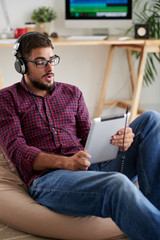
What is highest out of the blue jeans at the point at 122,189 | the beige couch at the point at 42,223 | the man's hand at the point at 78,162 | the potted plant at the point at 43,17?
the potted plant at the point at 43,17

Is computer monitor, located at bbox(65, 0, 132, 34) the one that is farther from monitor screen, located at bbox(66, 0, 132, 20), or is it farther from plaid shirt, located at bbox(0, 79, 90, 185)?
plaid shirt, located at bbox(0, 79, 90, 185)

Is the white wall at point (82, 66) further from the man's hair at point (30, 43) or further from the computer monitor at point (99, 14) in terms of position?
the man's hair at point (30, 43)

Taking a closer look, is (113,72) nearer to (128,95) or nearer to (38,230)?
(128,95)

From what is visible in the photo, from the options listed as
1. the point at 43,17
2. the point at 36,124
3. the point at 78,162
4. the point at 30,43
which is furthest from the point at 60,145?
the point at 43,17

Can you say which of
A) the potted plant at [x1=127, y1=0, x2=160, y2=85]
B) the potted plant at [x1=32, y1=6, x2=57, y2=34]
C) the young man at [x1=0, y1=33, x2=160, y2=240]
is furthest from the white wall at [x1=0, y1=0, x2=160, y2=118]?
the young man at [x1=0, y1=33, x2=160, y2=240]

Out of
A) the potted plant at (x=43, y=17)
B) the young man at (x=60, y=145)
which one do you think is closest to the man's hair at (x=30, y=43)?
the young man at (x=60, y=145)

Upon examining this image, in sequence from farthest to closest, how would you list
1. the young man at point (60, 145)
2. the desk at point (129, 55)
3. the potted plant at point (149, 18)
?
the potted plant at point (149, 18), the desk at point (129, 55), the young man at point (60, 145)

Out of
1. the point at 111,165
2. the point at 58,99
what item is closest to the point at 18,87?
the point at 58,99

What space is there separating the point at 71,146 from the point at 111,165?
7.9 inches

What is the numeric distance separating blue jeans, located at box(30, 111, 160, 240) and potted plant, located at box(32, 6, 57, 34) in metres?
1.69

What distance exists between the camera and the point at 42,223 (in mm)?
1502

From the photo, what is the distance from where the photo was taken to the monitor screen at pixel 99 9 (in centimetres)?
322

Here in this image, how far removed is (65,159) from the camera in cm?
152

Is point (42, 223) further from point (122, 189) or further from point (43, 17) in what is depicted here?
point (43, 17)
